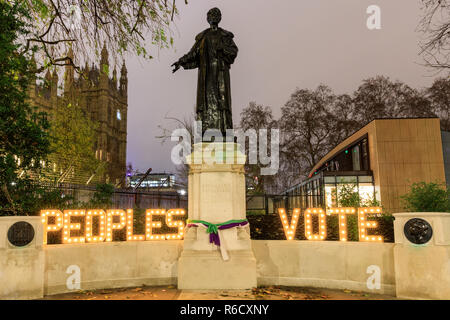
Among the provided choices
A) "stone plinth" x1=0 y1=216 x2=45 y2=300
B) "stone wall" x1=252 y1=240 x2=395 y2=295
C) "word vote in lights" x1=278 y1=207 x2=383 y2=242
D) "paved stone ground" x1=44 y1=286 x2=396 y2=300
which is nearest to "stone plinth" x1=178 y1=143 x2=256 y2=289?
"paved stone ground" x1=44 y1=286 x2=396 y2=300

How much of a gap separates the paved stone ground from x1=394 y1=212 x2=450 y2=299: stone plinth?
1.59 ft

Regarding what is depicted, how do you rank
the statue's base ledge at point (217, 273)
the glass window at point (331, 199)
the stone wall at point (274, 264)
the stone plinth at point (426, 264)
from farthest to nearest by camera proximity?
the glass window at point (331, 199)
the statue's base ledge at point (217, 273)
the stone wall at point (274, 264)
the stone plinth at point (426, 264)

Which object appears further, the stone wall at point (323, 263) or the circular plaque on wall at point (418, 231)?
the stone wall at point (323, 263)

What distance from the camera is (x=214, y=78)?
8930mm

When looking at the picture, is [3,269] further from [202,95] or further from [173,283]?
[202,95]

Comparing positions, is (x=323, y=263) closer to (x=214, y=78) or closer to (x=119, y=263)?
(x=119, y=263)

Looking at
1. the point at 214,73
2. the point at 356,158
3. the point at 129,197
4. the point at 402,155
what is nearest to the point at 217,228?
the point at 214,73

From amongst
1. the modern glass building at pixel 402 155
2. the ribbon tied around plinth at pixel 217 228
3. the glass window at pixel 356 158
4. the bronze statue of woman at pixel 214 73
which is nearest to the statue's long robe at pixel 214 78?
the bronze statue of woman at pixel 214 73

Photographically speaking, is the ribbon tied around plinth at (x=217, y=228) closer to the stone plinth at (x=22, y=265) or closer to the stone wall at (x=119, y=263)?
the stone wall at (x=119, y=263)

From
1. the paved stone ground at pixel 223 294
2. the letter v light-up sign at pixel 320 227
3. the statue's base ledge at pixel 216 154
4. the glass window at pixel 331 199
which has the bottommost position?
the paved stone ground at pixel 223 294

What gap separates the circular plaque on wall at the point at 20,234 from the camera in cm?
710

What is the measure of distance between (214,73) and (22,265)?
6.28 meters

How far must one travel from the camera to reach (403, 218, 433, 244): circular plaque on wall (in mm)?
6941

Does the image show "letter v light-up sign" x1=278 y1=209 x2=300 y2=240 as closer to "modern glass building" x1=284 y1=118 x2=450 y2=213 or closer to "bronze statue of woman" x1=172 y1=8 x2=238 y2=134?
"bronze statue of woman" x1=172 y1=8 x2=238 y2=134
